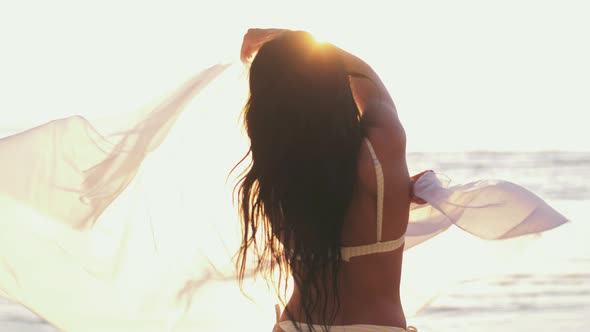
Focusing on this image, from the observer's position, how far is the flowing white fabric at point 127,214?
3.63 m

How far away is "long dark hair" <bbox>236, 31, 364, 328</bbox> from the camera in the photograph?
9.94 ft

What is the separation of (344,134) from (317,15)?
13345 millimetres

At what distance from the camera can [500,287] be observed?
25.8 feet

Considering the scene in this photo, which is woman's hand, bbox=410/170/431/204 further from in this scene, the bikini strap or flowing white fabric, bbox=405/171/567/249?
the bikini strap

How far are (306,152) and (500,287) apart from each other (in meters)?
5.13

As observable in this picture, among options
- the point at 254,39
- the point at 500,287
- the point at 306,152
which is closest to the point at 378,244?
the point at 306,152

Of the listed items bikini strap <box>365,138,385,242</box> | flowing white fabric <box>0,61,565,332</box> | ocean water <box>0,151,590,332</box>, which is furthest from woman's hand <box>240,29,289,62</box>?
ocean water <box>0,151,590,332</box>

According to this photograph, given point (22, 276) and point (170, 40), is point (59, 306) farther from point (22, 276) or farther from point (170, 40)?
point (170, 40)

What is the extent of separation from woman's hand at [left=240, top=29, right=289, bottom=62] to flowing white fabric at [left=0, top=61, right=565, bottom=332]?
0.61 ft

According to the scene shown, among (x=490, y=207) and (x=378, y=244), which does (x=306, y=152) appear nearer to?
(x=378, y=244)

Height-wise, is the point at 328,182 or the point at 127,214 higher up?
the point at 328,182

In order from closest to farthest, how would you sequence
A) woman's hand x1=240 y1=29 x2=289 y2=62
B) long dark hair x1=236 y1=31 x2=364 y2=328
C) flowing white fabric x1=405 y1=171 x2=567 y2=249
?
long dark hair x1=236 y1=31 x2=364 y2=328 → flowing white fabric x1=405 y1=171 x2=567 y2=249 → woman's hand x1=240 y1=29 x2=289 y2=62

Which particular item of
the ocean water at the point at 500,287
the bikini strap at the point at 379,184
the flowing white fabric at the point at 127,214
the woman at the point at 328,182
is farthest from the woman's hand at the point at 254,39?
the ocean water at the point at 500,287

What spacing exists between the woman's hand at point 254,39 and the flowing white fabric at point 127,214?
185 mm
